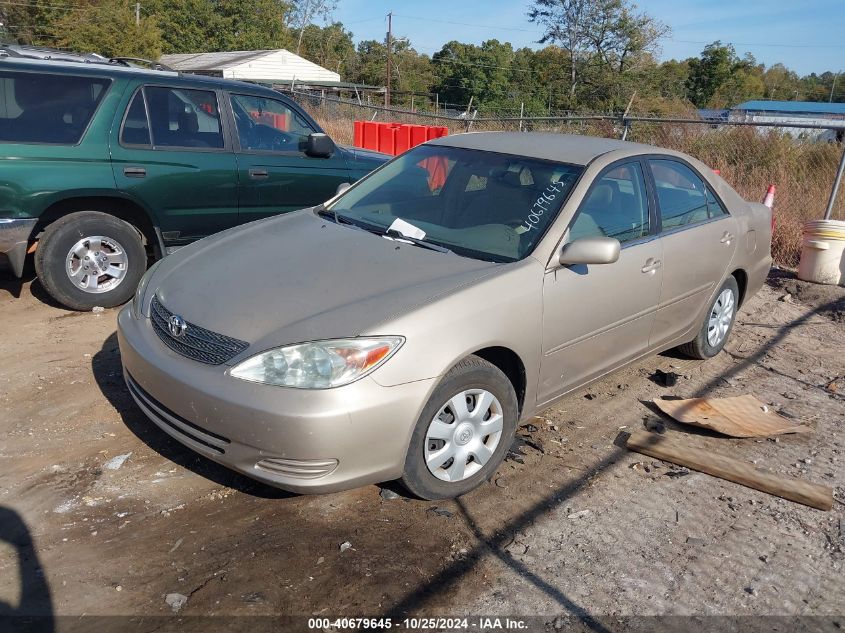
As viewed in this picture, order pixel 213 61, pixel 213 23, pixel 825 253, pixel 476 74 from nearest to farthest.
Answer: pixel 825 253 < pixel 213 61 < pixel 213 23 < pixel 476 74

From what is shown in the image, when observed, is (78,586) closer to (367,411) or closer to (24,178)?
(367,411)

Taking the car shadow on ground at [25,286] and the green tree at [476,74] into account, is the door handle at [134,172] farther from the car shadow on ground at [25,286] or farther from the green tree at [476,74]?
the green tree at [476,74]

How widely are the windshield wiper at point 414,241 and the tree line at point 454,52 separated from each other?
104 ft

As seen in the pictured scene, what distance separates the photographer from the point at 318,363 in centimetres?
299

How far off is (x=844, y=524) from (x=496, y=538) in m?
1.79

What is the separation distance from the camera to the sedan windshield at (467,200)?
154 inches

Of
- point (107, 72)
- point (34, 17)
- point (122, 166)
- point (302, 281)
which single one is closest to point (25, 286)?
point (122, 166)

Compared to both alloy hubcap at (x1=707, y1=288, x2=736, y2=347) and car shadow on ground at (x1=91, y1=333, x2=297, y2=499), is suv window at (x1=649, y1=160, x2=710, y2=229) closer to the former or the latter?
alloy hubcap at (x1=707, y1=288, x2=736, y2=347)

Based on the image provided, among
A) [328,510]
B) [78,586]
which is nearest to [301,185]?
[328,510]

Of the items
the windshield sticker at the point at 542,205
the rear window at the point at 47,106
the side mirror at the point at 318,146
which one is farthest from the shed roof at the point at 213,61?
the windshield sticker at the point at 542,205

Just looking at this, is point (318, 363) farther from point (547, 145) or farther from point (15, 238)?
point (15, 238)

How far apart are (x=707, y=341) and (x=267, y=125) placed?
4.31 meters

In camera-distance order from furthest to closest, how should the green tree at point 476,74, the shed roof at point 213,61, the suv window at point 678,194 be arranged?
1. the green tree at point 476,74
2. the shed roof at point 213,61
3. the suv window at point 678,194

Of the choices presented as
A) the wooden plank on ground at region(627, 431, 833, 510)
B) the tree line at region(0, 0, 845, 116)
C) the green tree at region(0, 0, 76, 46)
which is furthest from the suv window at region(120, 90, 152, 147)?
the green tree at region(0, 0, 76, 46)
